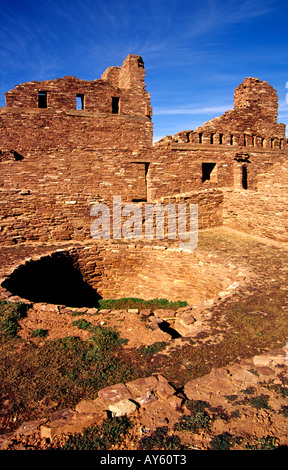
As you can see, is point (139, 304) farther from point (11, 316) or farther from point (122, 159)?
point (122, 159)

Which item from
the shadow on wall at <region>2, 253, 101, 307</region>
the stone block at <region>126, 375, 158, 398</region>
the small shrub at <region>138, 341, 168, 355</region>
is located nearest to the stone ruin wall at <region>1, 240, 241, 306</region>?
the shadow on wall at <region>2, 253, 101, 307</region>

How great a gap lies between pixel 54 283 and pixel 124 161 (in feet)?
26.0

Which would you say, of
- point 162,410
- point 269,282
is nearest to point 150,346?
point 162,410

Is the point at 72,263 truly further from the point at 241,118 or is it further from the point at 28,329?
the point at 241,118

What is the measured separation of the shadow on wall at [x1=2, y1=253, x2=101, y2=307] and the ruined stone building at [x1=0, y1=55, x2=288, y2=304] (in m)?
0.74

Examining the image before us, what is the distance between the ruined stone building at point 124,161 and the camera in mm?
12609

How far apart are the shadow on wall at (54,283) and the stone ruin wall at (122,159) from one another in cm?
A: 211

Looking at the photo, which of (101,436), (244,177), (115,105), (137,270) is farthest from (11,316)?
(115,105)

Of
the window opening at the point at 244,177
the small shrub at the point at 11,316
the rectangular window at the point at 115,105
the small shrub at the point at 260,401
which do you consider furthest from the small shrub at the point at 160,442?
the rectangular window at the point at 115,105

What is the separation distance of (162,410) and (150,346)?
61.0 inches

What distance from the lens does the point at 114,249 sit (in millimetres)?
11781

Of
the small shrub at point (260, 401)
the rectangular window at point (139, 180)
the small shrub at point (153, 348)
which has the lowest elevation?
the small shrub at point (260, 401)

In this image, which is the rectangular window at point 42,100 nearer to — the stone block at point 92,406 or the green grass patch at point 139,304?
the green grass patch at point 139,304

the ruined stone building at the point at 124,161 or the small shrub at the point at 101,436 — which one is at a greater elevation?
the ruined stone building at the point at 124,161
